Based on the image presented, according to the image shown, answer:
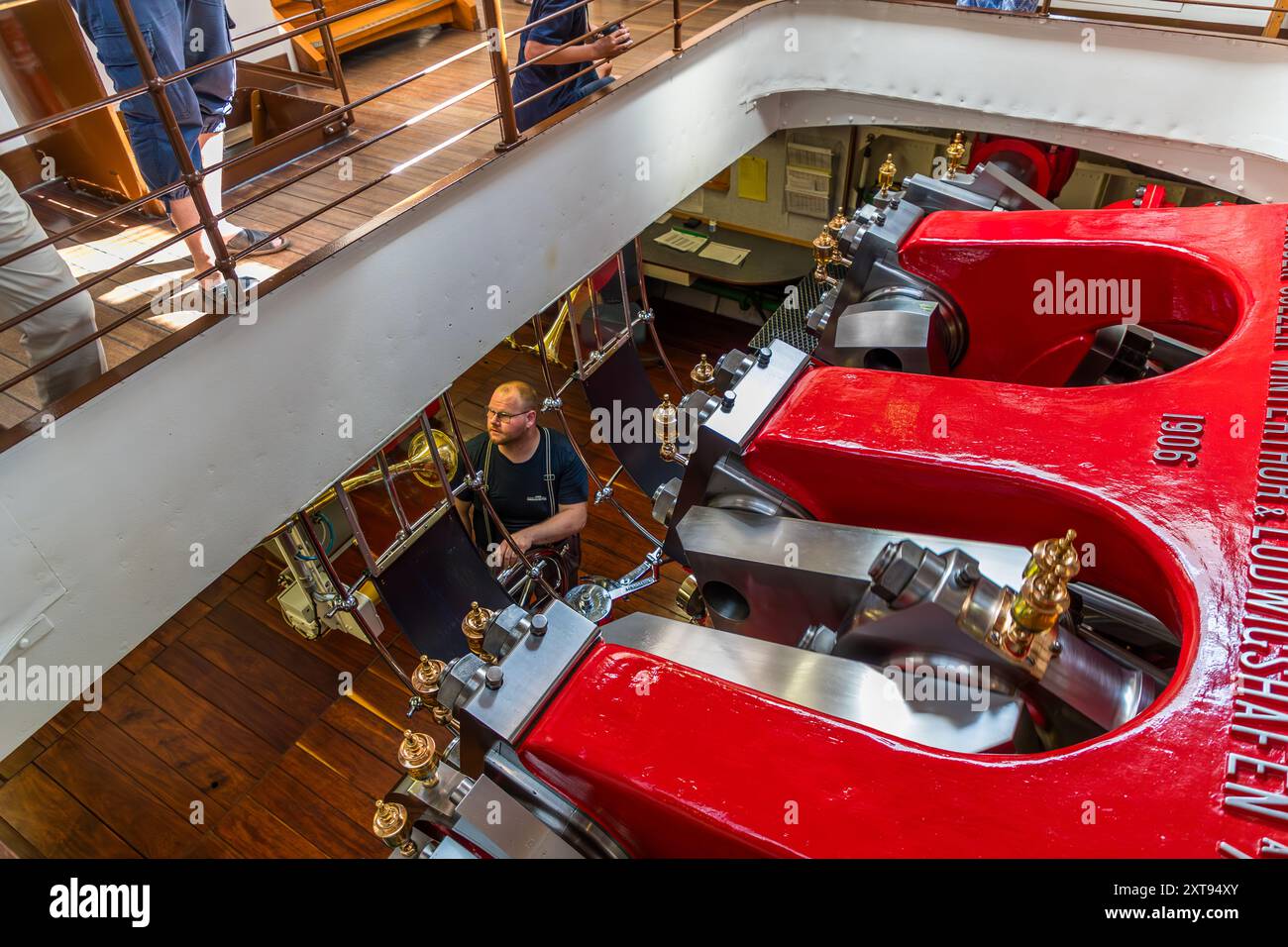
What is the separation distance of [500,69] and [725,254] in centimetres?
438

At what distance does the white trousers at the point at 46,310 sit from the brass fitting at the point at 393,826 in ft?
5.05

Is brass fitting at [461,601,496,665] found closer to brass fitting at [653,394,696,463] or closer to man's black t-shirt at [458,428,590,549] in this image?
brass fitting at [653,394,696,463]

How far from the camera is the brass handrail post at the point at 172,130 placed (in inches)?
67.5

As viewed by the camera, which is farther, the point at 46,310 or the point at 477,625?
the point at 46,310

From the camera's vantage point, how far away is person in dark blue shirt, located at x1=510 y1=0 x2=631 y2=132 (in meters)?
3.11

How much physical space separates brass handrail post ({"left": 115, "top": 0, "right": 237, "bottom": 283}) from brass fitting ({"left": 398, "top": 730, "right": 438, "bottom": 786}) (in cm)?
149

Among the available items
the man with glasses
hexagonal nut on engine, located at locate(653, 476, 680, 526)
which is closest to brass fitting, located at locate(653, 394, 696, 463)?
hexagonal nut on engine, located at locate(653, 476, 680, 526)
